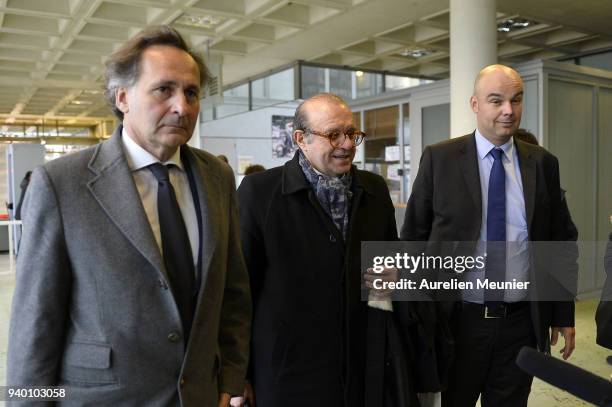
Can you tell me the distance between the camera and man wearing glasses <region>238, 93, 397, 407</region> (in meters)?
1.80

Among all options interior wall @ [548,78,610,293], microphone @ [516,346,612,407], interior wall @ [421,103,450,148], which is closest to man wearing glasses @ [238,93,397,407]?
microphone @ [516,346,612,407]

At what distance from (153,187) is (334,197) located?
72 centimetres

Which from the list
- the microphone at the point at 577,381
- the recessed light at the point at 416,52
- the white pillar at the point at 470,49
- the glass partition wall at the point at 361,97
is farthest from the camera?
the recessed light at the point at 416,52

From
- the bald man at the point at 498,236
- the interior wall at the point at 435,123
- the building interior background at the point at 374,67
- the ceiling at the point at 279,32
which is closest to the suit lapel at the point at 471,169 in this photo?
the bald man at the point at 498,236

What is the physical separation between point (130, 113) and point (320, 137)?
709 millimetres

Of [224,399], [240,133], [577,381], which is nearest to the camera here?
[577,381]

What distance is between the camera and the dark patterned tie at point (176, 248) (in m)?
1.29

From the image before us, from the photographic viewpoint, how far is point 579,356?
4.38 metres

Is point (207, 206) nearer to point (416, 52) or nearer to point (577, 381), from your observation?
point (577, 381)

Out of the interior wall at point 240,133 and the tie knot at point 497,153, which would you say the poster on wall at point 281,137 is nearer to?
the interior wall at point 240,133

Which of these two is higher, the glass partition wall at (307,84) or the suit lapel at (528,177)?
the glass partition wall at (307,84)

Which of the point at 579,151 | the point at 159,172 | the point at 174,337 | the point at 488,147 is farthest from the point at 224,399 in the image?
the point at 579,151

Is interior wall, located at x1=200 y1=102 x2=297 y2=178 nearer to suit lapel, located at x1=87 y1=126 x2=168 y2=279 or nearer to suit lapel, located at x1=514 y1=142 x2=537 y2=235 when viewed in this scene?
suit lapel, located at x1=514 y1=142 x2=537 y2=235

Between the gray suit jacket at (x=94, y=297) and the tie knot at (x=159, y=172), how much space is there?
8 cm
